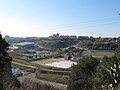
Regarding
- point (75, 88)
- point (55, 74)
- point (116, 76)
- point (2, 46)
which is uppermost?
point (2, 46)

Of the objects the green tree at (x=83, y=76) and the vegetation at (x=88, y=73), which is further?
the green tree at (x=83, y=76)

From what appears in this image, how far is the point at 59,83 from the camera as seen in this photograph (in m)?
30.0

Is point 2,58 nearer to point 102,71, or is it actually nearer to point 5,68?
point 5,68

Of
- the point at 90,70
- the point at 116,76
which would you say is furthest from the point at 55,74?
the point at 116,76

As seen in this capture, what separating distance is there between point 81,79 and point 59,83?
1226cm

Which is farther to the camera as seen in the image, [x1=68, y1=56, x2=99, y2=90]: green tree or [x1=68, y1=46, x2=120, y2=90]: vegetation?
[x1=68, y1=56, x2=99, y2=90]: green tree

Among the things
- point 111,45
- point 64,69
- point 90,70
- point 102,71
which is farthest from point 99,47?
point 102,71

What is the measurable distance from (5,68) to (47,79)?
2189 cm

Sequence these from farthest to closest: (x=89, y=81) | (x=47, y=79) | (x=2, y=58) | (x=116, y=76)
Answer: (x=47, y=79) < (x=89, y=81) < (x=2, y=58) < (x=116, y=76)

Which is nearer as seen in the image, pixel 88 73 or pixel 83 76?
pixel 83 76

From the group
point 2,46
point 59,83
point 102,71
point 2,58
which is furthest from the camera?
point 59,83

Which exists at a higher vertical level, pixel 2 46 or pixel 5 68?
pixel 2 46

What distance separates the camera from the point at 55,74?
37.7m

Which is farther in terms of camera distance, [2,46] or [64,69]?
[64,69]
